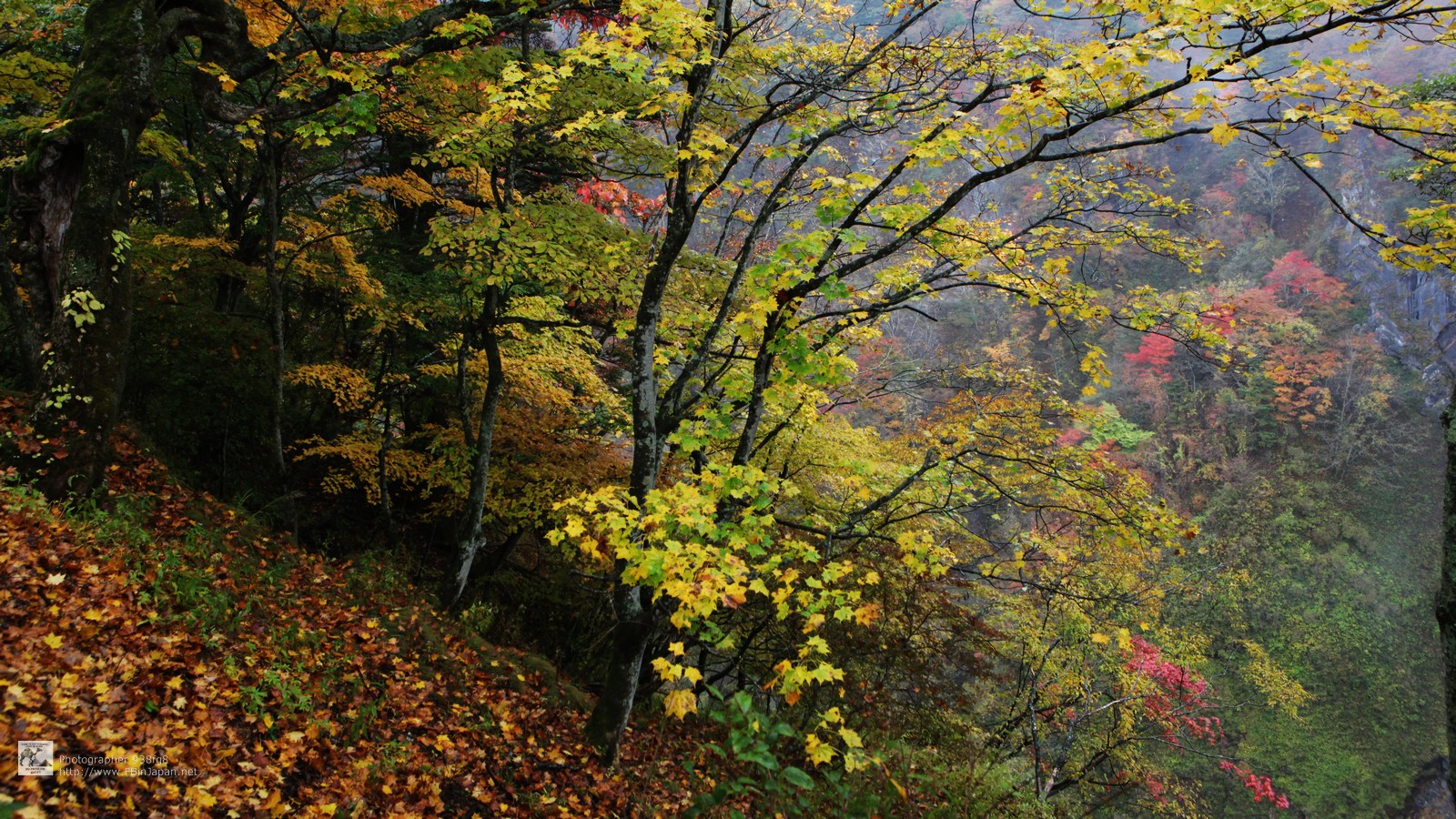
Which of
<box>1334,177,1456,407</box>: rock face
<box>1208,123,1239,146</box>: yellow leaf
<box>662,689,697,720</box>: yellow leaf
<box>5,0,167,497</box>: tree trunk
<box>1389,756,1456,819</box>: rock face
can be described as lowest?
<box>1389,756,1456,819</box>: rock face

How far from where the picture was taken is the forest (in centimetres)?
340

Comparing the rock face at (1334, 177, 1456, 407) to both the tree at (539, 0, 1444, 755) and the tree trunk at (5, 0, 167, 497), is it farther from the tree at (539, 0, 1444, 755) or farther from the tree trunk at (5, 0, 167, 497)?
the tree trunk at (5, 0, 167, 497)

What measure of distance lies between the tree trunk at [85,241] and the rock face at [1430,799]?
29.4 metres

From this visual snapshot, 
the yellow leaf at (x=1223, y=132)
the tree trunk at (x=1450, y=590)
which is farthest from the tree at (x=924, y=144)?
the tree trunk at (x=1450, y=590)

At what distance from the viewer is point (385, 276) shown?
803cm

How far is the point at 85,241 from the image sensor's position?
4.51 metres

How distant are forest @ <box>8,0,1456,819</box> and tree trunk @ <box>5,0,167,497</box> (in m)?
0.03

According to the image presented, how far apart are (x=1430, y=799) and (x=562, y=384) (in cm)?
2661

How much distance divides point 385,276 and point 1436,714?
30.0m

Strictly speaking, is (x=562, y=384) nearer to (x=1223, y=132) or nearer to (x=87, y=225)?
(x=87, y=225)

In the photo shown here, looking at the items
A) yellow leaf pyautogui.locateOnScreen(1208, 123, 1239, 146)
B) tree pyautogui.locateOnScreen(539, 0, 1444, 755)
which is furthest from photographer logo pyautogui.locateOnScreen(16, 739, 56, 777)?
yellow leaf pyautogui.locateOnScreen(1208, 123, 1239, 146)

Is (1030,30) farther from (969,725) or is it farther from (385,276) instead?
(969,725)

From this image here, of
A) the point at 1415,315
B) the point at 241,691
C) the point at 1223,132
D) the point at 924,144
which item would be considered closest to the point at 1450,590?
the point at 1223,132

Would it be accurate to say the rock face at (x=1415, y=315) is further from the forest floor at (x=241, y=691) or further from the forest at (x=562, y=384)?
the forest floor at (x=241, y=691)
